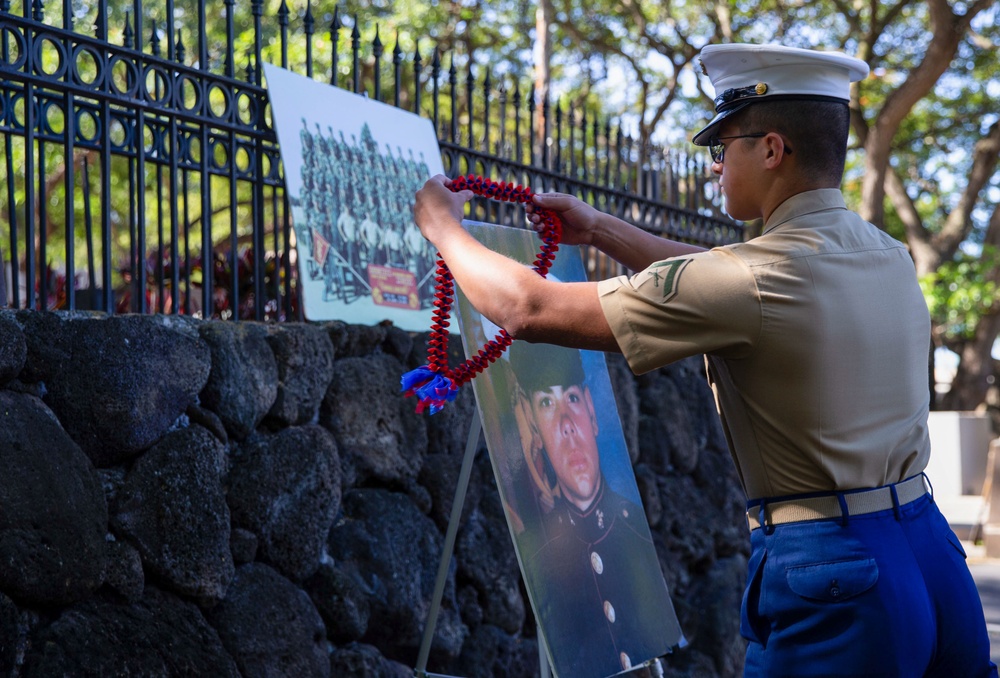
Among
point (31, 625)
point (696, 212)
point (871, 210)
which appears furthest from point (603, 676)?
point (871, 210)

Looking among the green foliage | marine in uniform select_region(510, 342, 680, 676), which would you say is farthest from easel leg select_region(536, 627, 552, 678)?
the green foliage

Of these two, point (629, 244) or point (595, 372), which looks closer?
point (629, 244)

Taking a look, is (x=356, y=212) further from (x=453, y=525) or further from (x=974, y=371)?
(x=974, y=371)

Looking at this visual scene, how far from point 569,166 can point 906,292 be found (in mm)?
3653

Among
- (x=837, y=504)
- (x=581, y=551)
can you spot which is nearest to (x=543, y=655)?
(x=581, y=551)

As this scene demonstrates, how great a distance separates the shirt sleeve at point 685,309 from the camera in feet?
6.73

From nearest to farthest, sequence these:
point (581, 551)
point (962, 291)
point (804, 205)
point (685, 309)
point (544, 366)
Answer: point (685, 309)
point (804, 205)
point (581, 551)
point (544, 366)
point (962, 291)

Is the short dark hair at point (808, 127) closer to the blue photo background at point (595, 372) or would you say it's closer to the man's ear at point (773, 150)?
the man's ear at point (773, 150)

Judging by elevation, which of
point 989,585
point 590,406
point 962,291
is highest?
point 962,291

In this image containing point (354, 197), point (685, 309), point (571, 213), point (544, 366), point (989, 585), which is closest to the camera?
point (685, 309)

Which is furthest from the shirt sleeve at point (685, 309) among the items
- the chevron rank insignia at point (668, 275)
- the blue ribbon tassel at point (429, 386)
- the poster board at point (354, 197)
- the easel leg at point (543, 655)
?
the poster board at point (354, 197)

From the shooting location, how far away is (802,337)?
2.09 meters

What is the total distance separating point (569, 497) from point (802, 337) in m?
1.13

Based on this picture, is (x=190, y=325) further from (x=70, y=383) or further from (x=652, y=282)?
(x=652, y=282)
